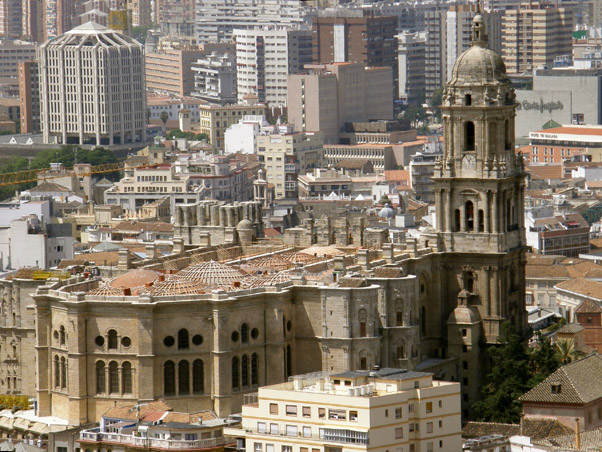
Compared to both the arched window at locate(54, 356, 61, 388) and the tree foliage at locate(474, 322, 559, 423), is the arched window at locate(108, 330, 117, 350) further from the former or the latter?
the tree foliage at locate(474, 322, 559, 423)

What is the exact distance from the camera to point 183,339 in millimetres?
141875

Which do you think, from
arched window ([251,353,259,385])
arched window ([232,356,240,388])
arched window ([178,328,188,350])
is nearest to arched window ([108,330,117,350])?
arched window ([178,328,188,350])

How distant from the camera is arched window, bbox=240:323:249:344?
144m

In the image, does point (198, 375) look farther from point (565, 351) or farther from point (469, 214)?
point (565, 351)

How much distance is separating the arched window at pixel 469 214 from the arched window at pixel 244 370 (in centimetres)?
2481

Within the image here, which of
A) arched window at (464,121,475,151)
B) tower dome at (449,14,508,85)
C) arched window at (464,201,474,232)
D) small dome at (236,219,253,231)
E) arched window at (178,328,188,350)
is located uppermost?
tower dome at (449,14,508,85)

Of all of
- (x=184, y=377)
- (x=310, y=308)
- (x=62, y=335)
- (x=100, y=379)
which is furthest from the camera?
(x=310, y=308)

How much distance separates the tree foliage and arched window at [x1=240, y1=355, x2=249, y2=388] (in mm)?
15475

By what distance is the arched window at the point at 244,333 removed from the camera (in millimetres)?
143562

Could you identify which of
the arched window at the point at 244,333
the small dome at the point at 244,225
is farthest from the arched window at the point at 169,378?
the small dome at the point at 244,225

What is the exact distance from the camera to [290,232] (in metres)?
172

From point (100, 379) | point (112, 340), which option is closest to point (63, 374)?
point (100, 379)

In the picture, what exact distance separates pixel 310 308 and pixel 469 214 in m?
20.7

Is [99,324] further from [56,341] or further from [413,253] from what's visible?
[413,253]
